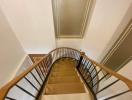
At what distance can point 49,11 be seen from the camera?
4129mm

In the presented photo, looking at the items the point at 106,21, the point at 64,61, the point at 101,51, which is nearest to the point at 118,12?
the point at 106,21

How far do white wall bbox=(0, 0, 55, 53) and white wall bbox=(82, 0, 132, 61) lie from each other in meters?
1.38

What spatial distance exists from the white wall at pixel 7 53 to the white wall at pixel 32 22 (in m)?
0.25

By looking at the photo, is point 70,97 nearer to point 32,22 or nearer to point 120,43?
point 120,43

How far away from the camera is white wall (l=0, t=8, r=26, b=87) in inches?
148

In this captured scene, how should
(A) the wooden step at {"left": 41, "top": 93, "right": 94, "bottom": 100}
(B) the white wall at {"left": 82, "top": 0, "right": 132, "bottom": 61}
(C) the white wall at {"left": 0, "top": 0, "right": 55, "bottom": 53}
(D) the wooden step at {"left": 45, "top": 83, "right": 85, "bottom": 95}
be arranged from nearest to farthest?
(A) the wooden step at {"left": 41, "top": 93, "right": 94, "bottom": 100}
(D) the wooden step at {"left": 45, "top": 83, "right": 85, "bottom": 95}
(B) the white wall at {"left": 82, "top": 0, "right": 132, "bottom": 61}
(C) the white wall at {"left": 0, "top": 0, "right": 55, "bottom": 53}

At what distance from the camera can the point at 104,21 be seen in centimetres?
386

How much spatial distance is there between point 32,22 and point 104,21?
2261mm

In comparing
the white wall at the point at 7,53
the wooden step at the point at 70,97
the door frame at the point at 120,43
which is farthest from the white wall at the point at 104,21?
the white wall at the point at 7,53

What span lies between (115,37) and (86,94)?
196 cm

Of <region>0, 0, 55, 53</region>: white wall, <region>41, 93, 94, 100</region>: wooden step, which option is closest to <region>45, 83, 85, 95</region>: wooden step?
<region>41, 93, 94, 100</region>: wooden step

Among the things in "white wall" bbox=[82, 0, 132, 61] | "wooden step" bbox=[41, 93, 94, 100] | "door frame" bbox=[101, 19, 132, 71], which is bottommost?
"wooden step" bbox=[41, 93, 94, 100]

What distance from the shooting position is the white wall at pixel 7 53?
375cm

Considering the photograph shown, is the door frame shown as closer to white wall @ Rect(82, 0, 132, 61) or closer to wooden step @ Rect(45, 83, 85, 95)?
white wall @ Rect(82, 0, 132, 61)
